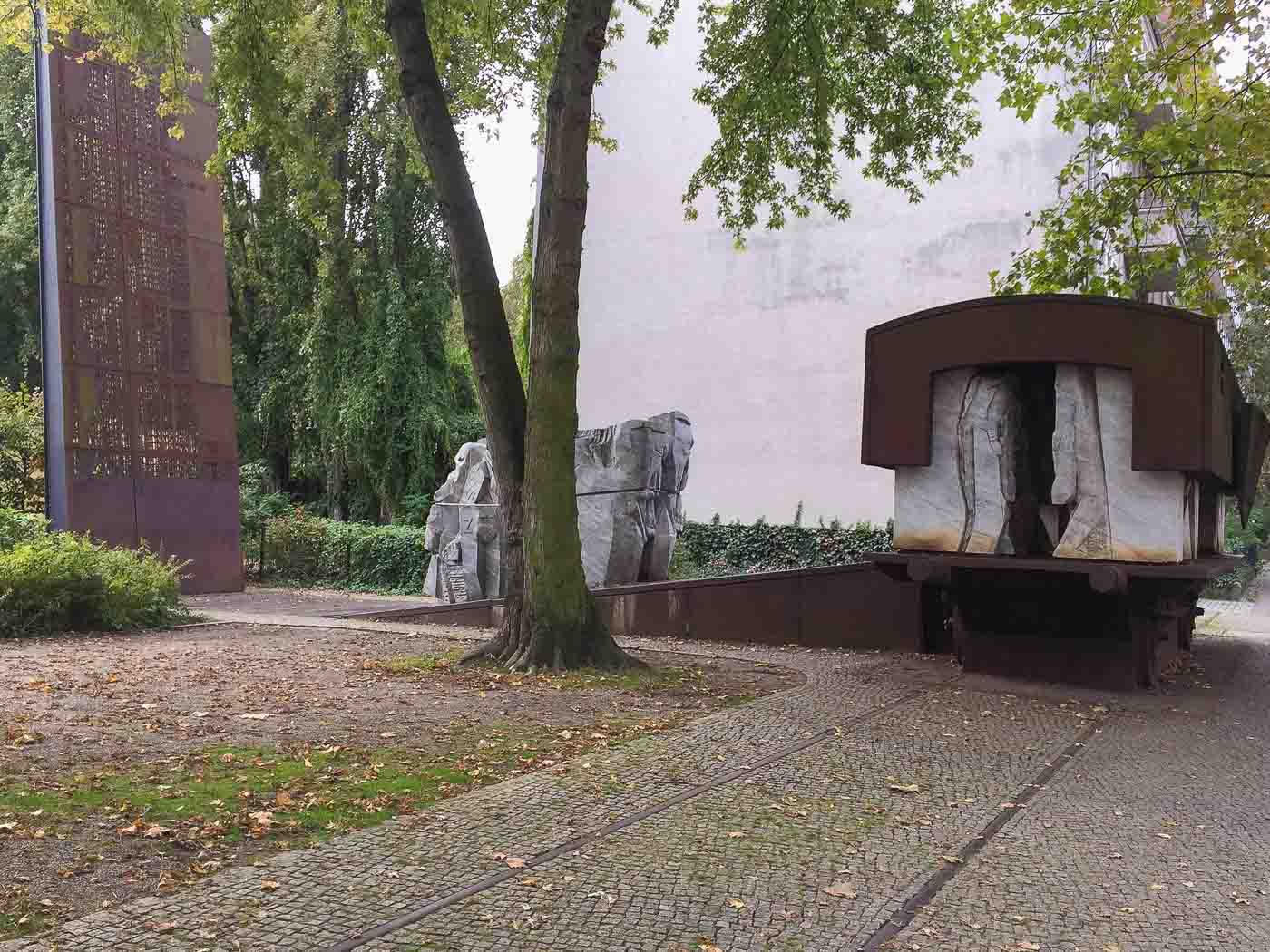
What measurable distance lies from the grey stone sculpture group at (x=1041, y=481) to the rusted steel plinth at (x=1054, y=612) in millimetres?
238

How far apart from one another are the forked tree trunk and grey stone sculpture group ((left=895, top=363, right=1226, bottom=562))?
2.85 meters

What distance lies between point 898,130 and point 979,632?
622 cm

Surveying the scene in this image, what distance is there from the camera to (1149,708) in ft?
29.2

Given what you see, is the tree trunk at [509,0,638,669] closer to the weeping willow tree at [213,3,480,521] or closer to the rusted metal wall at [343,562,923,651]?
the rusted metal wall at [343,562,923,651]

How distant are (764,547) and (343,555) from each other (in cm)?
902

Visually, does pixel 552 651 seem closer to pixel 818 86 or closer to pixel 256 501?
pixel 818 86

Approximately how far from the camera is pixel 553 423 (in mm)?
10109

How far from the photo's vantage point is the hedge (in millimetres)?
12844

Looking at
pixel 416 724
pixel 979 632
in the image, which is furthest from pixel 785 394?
pixel 416 724

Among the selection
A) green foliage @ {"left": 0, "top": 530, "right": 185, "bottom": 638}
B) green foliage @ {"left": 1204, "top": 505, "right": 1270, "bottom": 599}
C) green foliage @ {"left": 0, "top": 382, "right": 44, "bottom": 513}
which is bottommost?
green foliage @ {"left": 1204, "top": 505, "right": 1270, "bottom": 599}

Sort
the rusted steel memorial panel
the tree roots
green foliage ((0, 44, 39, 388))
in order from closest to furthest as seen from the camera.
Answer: the tree roots, the rusted steel memorial panel, green foliage ((0, 44, 39, 388))

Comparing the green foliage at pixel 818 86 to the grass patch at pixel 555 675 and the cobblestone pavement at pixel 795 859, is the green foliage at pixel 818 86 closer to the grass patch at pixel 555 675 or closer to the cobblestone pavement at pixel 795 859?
the grass patch at pixel 555 675

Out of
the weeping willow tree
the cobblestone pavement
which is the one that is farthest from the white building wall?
the cobblestone pavement

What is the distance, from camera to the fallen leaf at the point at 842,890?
434 centimetres
